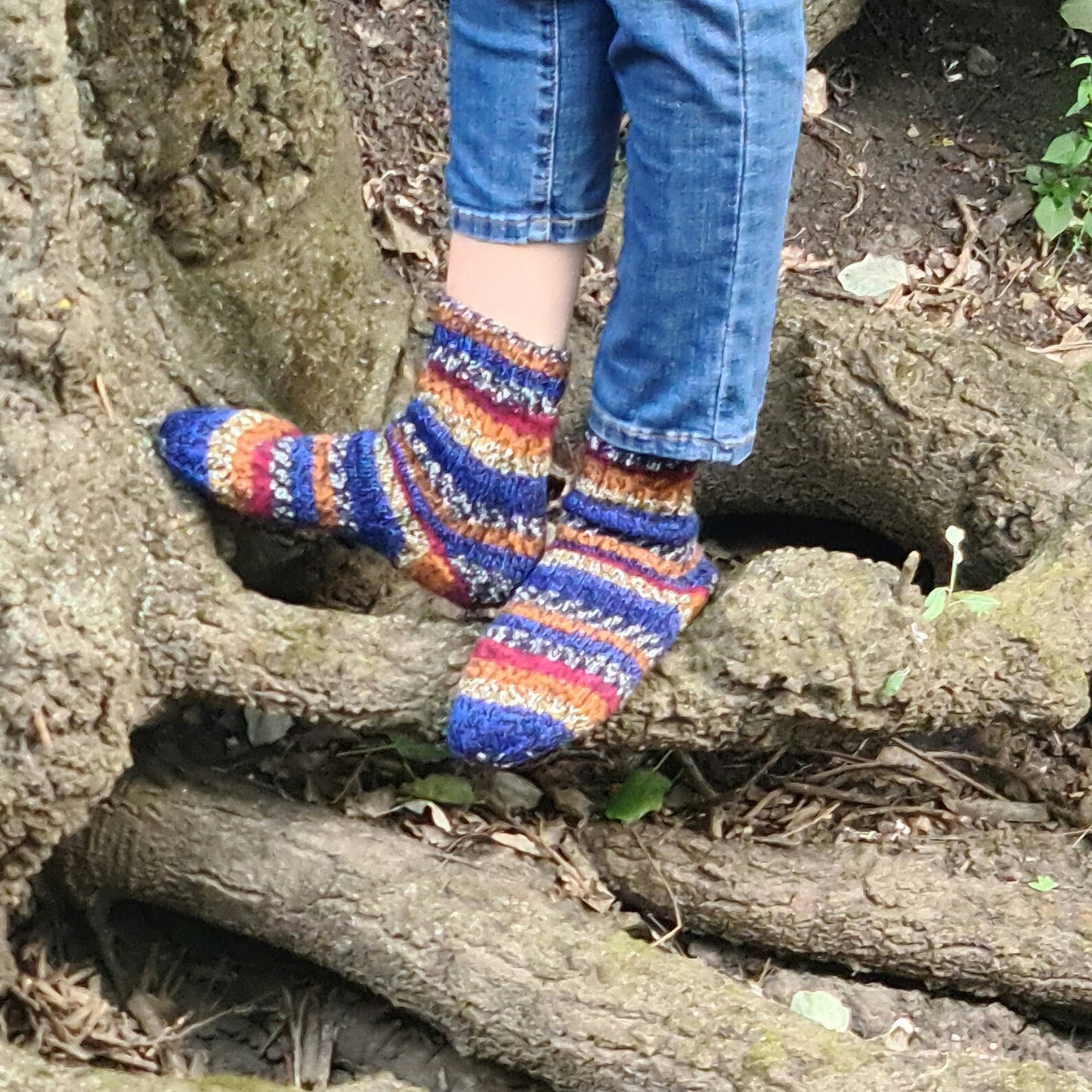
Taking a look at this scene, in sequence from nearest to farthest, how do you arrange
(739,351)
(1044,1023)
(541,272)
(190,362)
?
(739,351) < (541,272) < (190,362) < (1044,1023)

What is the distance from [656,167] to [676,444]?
31 centimetres

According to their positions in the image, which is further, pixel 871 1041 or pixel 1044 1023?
pixel 1044 1023

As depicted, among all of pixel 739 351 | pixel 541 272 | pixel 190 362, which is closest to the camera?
pixel 739 351

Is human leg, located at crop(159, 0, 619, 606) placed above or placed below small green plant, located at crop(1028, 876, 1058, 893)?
above

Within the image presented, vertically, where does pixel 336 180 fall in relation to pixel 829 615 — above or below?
above

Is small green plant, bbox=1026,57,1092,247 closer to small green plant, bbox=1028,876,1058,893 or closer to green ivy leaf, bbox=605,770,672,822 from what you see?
small green plant, bbox=1028,876,1058,893

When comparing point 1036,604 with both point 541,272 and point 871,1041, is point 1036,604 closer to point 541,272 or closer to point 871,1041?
point 871,1041

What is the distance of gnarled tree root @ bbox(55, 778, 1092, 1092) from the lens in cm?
137

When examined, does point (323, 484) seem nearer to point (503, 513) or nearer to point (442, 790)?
point (503, 513)

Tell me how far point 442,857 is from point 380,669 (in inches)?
11.4

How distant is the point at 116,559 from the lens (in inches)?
54.5

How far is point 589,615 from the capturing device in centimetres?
147

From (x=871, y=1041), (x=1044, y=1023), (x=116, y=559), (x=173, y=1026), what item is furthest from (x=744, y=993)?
(x=116, y=559)

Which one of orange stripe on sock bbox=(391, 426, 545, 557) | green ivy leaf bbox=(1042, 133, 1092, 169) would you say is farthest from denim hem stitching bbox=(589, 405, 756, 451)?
green ivy leaf bbox=(1042, 133, 1092, 169)
